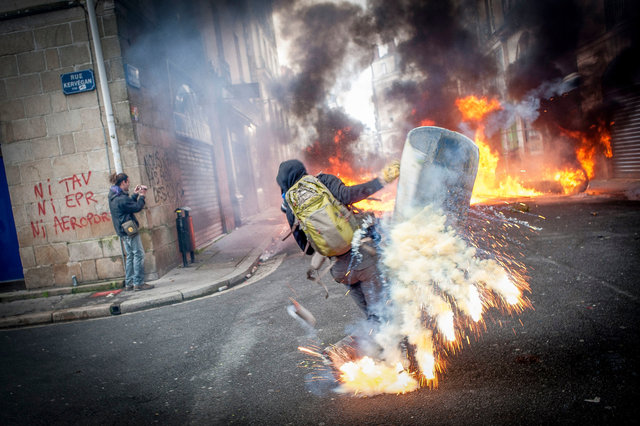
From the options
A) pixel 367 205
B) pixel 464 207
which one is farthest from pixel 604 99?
pixel 464 207

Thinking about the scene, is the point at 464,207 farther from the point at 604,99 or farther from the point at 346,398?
the point at 604,99

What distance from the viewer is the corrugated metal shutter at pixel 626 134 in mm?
13094

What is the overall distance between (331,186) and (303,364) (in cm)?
158

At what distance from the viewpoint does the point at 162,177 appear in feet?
26.3

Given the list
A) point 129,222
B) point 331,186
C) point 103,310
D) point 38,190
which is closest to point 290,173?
point 331,186

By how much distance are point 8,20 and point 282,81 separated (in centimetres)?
2190

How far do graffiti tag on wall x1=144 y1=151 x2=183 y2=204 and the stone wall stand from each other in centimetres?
45

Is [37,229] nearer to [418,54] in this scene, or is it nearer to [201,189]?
[201,189]

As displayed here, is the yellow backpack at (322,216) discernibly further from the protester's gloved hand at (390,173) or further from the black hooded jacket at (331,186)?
the protester's gloved hand at (390,173)

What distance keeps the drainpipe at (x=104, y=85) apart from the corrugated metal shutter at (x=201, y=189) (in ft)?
7.33

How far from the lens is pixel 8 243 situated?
306 inches

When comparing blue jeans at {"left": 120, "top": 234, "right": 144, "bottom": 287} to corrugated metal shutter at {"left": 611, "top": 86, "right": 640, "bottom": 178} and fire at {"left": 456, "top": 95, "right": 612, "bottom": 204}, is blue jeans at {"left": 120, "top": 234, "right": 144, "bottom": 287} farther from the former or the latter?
corrugated metal shutter at {"left": 611, "top": 86, "right": 640, "bottom": 178}

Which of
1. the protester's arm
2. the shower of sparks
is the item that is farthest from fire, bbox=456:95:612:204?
the protester's arm

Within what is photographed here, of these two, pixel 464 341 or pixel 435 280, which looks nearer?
pixel 435 280
